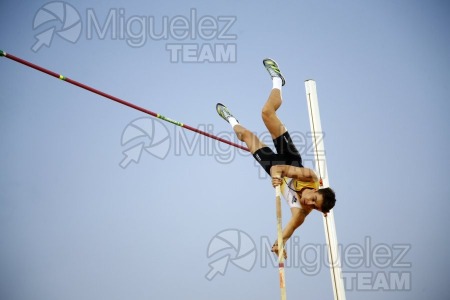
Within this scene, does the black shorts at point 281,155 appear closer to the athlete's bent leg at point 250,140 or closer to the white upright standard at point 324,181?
the athlete's bent leg at point 250,140

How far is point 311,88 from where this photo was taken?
16.6ft

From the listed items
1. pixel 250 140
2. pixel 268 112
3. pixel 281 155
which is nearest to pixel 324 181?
pixel 281 155

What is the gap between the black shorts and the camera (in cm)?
410

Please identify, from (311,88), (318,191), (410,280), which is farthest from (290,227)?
(410,280)

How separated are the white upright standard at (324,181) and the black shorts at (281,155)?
2.55 ft

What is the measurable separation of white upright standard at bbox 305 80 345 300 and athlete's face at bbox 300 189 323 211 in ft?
2.71

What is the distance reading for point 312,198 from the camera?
3.89 metres

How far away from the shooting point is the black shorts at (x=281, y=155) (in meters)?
4.10

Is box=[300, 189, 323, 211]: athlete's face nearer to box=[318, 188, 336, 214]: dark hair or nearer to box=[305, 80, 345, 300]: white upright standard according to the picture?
box=[318, 188, 336, 214]: dark hair

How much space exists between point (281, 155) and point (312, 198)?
0.51m

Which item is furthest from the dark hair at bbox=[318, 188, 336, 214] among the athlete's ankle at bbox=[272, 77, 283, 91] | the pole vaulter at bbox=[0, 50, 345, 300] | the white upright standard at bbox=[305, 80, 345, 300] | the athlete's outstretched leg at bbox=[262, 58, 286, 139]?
the athlete's ankle at bbox=[272, 77, 283, 91]

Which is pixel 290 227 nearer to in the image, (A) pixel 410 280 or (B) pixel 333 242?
(B) pixel 333 242

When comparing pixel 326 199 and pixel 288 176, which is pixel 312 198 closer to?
pixel 326 199

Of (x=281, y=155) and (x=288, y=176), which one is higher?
(x=281, y=155)
